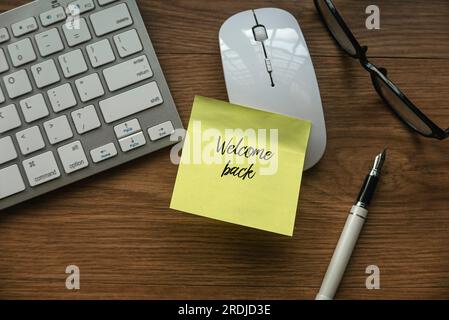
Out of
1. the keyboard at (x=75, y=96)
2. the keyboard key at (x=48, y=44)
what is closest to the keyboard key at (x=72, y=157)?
the keyboard at (x=75, y=96)

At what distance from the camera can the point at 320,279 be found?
0.56 meters

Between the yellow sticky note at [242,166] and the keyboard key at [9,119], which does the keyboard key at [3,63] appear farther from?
the yellow sticky note at [242,166]

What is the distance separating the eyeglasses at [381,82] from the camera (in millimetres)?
542

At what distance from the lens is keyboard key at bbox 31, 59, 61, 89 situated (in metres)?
0.56

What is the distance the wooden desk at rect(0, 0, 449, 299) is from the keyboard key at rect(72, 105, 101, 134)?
2.1 inches

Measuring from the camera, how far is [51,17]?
0.57 metres

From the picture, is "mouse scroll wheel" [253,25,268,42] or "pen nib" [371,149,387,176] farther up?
"mouse scroll wheel" [253,25,268,42]

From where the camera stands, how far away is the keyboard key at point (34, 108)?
21.7 inches

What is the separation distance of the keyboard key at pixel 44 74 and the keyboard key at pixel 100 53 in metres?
0.04

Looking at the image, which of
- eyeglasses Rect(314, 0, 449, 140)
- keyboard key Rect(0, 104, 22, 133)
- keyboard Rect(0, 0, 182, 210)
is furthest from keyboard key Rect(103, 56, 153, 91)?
eyeglasses Rect(314, 0, 449, 140)

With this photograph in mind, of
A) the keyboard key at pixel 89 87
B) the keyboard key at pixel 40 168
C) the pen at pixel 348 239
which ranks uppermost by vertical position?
the keyboard key at pixel 89 87

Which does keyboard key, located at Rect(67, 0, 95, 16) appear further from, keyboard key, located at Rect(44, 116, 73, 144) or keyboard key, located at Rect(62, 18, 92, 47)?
keyboard key, located at Rect(44, 116, 73, 144)

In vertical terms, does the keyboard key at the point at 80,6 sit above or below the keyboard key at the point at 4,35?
above
